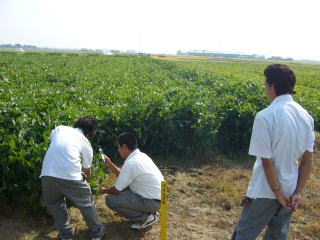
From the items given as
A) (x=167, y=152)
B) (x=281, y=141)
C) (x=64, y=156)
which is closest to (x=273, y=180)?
(x=281, y=141)

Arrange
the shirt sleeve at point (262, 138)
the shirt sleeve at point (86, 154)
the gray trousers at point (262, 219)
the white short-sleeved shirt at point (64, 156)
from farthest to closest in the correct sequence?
1. the shirt sleeve at point (86, 154)
2. the white short-sleeved shirt at point (64, 156)
3. the gray trousers at point (262, 219)
4. the shirt sleeve at point (262, 138)

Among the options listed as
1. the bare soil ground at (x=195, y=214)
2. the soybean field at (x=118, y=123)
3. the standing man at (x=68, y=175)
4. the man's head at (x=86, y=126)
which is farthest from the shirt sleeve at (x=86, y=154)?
the bare soil ground at (x=195, y=214)

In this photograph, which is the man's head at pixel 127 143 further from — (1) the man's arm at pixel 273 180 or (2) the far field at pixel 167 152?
(1) the man's arm at pixel 273 180

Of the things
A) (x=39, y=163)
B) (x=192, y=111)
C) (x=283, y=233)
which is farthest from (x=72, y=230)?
(x=192, y=111)

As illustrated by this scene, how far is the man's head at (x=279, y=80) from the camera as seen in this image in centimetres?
295

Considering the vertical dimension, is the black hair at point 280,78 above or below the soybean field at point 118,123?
above

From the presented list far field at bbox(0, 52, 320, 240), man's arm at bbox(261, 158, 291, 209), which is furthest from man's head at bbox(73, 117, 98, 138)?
man's arm at bbox(261, 158, 291, 209)

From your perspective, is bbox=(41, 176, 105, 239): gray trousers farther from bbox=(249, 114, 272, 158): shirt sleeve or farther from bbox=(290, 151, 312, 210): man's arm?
bbox=(290, 151, 312, 210): man's arm

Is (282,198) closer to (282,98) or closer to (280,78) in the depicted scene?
(282,98)

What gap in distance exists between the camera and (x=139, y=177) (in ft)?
15.8

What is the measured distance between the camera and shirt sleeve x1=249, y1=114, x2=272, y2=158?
2.90 m

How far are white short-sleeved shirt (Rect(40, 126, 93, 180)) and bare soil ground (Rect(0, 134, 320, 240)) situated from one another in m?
1.15

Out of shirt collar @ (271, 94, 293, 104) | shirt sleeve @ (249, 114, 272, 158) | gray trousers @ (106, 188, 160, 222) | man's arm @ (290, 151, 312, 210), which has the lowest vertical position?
gray trousers @ (106, 188, 160, 222)

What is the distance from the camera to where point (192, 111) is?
324 inches
